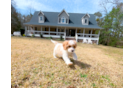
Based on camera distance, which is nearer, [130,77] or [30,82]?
[130,77]

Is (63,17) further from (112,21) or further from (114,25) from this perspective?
(114,25)

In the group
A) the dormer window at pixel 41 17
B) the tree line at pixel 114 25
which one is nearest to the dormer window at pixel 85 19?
the tree line at pixel 114 25

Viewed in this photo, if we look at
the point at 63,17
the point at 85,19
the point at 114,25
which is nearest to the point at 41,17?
the point at 63,17

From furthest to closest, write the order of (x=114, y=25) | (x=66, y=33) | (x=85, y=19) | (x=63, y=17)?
(x=66, y=33) < (x=85, y=19) < (x=63, y=17) < (x=114, y=25)

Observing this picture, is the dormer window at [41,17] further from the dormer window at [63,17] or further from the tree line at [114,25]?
the tree line at [114,25]

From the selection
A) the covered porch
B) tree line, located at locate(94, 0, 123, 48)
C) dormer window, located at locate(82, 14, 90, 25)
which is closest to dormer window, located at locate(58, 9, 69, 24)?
the covered porch

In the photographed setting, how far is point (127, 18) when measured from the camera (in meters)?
0.63

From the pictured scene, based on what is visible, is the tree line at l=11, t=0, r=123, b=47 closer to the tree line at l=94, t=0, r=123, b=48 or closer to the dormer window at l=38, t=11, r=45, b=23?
the tree line at l=94, t=0, r=123, b=48

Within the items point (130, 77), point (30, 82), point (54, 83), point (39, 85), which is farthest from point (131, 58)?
point (30, 82)

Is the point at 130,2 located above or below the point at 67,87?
above
